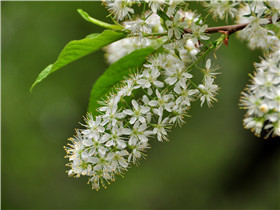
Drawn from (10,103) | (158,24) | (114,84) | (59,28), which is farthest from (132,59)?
(10,103)

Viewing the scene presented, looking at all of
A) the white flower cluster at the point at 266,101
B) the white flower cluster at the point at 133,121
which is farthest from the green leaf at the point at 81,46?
the white flower cluster at the point at 266,101

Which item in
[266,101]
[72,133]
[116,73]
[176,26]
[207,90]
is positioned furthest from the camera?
[72,133]

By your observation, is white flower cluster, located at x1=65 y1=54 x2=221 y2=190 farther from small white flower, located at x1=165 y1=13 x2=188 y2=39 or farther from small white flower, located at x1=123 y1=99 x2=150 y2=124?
small white flower, located at x1=165 y1=13 x2=188 y2=39

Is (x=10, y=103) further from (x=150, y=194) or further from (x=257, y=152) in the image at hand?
(x=257, y=152)

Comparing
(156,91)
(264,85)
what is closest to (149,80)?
(156,91)

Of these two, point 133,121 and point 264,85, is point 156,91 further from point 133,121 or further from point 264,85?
point 264,85

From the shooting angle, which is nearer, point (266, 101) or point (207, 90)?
point (266, 101)

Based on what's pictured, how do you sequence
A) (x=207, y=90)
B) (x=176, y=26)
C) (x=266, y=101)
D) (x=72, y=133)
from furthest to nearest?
(x=72, y=133) → (x=207, y=90) → (x=176, y=26) → (x=266, y=101)
